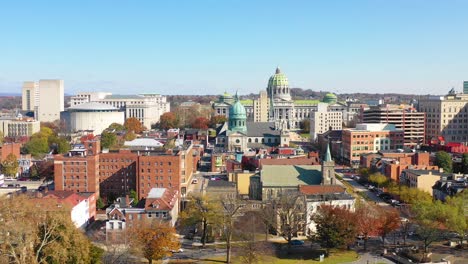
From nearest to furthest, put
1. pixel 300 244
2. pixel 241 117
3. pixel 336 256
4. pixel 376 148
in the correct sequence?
1. pixel 336 256
2. pixel 300 244
3. pixel 376 148
4. pixel 241 117

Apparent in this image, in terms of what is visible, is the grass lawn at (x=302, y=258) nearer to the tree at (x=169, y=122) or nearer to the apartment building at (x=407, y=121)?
the apartment building at (x=407, y=121)

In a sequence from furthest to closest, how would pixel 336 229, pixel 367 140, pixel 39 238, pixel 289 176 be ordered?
1. pixel 367 140
2. pixel 289 176
3. pixel 336 229
4. pixel 39 238

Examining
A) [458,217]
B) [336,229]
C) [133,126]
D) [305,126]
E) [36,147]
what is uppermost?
[133,126]

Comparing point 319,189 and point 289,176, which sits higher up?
point 289,176

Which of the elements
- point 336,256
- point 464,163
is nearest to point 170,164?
point 336,256

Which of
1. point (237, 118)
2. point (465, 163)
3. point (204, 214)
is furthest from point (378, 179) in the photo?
point (237, 118)

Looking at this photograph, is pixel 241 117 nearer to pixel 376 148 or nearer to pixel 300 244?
pixel 376 148

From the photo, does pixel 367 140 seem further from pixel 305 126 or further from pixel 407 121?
pixel 305 126

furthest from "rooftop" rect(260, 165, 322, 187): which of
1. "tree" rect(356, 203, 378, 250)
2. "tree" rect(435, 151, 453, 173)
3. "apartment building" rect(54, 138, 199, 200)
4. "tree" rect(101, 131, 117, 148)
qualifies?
"tree" rect(101, 131, 117, 148)
